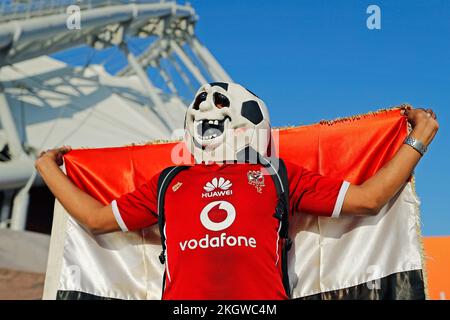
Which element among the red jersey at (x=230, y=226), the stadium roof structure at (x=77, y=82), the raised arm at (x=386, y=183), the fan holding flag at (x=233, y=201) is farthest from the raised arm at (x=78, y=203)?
the stadium roof structure at (x=77, y=82)

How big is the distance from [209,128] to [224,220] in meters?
0.71

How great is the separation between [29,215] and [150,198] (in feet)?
44.1

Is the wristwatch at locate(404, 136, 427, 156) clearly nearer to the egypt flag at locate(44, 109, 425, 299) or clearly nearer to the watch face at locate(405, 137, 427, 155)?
the watch face at locate(405, 137, 427, 155)

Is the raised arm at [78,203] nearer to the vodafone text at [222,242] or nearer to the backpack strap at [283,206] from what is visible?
the vodafone text at [222,242]

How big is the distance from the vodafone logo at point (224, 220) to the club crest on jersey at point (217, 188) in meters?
0.06

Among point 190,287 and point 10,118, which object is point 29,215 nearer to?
point 10,118

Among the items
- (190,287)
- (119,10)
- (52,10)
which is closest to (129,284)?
(190,287)

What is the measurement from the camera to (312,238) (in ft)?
12.1

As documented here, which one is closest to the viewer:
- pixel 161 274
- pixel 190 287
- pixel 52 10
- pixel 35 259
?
pixel 190 287

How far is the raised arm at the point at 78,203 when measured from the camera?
3602 millimetres

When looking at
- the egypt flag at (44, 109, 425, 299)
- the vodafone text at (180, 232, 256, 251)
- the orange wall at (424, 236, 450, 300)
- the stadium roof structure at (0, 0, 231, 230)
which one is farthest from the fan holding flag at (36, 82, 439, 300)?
the stadium roof structure at (0, 0, 231, 230)

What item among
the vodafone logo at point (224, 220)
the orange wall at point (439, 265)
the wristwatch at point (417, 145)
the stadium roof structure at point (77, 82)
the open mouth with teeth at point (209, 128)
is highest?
the stadium roof structure at point (77, 82)

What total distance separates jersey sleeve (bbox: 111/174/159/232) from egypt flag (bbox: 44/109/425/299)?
411mm
